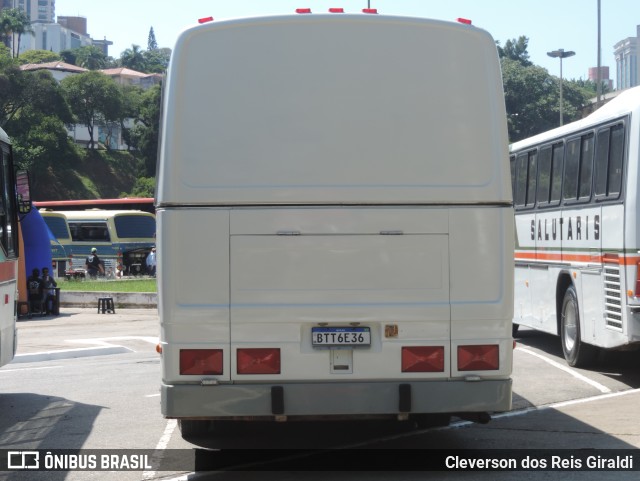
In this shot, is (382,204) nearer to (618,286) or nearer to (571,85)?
(618,286)

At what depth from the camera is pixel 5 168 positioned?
12156mm

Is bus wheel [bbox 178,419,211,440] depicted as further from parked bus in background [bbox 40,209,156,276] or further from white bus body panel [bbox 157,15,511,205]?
parked bus in background [bbox 40,209,156,276]

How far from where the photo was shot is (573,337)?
15227mm

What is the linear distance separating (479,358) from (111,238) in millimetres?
48516

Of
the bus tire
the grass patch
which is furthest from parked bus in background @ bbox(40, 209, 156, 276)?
the bus tire

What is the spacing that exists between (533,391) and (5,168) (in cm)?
668

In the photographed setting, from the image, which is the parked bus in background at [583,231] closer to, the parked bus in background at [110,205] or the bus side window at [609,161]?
the bus side window at [609,161]

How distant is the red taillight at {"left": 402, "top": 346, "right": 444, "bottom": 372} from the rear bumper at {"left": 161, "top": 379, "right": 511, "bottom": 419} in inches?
4.2

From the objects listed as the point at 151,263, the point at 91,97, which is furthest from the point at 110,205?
the point at 91,97

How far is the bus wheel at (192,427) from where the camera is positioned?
9180 mm

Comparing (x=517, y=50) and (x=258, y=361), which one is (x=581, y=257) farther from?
(x=517, y=50)

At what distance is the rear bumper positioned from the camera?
7.68 meters

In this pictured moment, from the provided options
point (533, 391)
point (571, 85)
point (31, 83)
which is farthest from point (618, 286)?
point (571, 85)

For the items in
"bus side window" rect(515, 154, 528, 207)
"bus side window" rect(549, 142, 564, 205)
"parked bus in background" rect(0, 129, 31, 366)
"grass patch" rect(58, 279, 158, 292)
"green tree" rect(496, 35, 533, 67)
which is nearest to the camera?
"parked bus in background" rect(0, 129, 31, 366)
